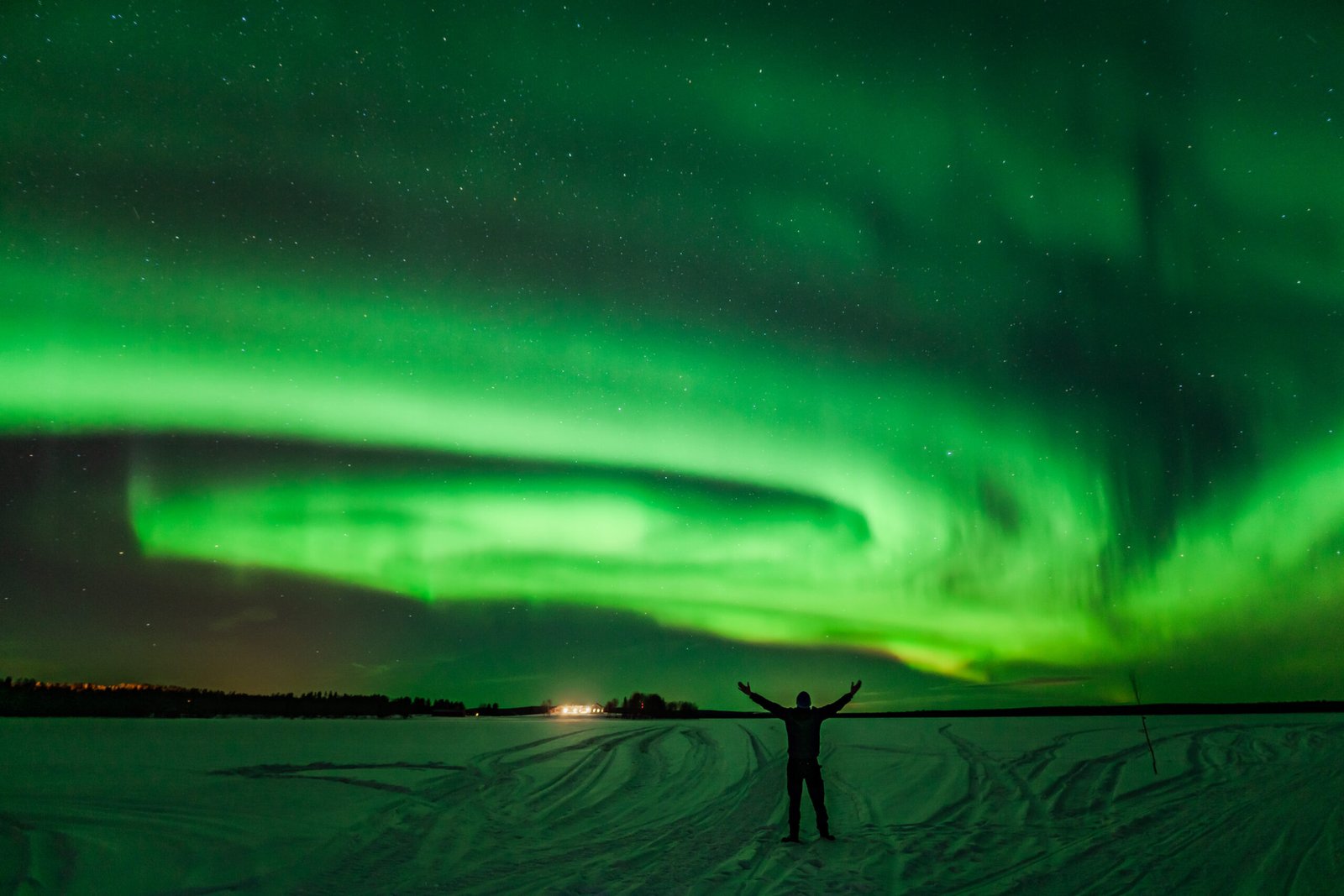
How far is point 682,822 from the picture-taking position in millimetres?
14180

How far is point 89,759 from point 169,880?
21.7 meters

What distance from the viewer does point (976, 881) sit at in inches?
379

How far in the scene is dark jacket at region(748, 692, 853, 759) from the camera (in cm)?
1240

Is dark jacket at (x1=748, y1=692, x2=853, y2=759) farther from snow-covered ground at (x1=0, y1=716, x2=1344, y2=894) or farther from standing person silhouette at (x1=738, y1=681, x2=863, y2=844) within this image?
snow-covered ground at (x1=0, y1=716, x2=1344, y2=894)

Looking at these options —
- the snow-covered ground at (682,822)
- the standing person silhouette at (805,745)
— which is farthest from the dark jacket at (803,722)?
the snow-covered ground at (682,822)

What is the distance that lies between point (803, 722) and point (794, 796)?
1.06 m

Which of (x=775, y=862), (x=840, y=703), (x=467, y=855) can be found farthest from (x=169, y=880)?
(x=840, y=703)

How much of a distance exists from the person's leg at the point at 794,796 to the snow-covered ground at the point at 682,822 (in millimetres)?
368

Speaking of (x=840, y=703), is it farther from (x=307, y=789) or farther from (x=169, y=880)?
(x=307, y=789)

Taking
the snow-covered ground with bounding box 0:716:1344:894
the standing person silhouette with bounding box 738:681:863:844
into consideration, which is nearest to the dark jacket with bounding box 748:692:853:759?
the standing person silhouette with bounding box 738:681:863:844

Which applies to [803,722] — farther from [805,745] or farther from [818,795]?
[818,795]

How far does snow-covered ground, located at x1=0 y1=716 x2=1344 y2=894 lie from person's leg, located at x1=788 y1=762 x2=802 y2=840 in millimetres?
368

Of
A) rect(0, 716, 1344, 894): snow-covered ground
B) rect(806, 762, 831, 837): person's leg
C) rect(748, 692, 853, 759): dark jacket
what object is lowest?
rect(0, 716, 1344, 894): snow-covered ground

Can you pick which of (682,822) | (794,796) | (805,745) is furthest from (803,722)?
(682,822)
